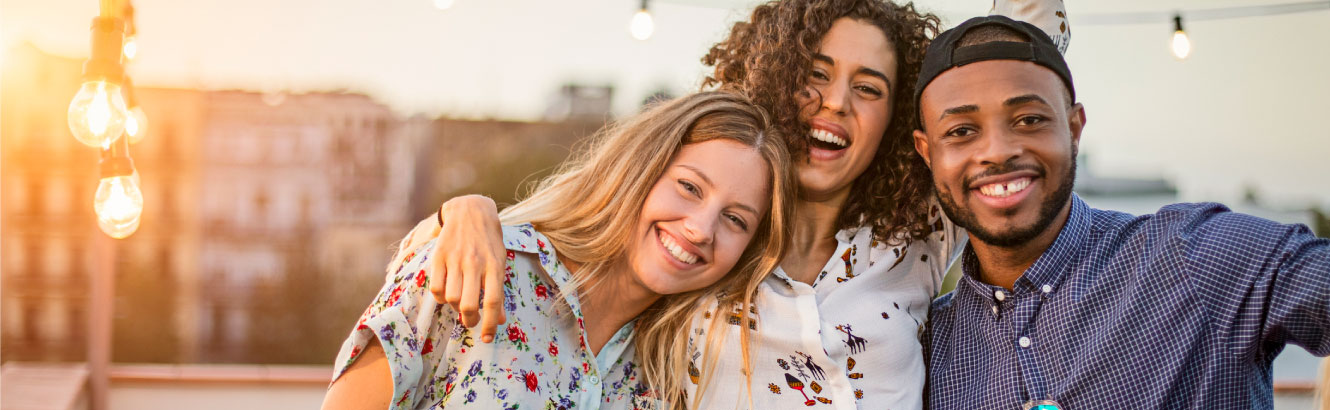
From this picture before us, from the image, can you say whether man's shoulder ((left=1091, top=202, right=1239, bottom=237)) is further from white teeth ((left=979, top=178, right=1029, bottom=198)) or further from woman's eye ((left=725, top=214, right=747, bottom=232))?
woman's eye ((left=725, top=214, right=747, bottom=232))

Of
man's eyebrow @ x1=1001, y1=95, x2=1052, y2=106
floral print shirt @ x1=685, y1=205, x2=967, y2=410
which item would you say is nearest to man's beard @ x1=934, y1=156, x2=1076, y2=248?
man's eyebrow @ x1=1001, y1=95, x2=1052, y2=106

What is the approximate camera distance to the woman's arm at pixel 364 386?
154cm

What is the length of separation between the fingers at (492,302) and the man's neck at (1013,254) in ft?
3.07

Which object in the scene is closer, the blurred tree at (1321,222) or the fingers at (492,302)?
the fingers at (492,302)

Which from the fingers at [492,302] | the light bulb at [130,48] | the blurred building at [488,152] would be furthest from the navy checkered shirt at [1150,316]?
the blurred building at [488,152]

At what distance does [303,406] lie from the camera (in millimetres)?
7801

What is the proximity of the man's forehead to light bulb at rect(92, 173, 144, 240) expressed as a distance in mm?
2000

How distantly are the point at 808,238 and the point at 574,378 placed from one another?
673mm

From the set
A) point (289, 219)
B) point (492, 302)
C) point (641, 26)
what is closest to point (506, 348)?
point (492, 302)

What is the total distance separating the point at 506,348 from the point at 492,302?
180mm

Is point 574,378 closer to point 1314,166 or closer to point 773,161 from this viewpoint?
point 773,161

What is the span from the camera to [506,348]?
65.9 inches

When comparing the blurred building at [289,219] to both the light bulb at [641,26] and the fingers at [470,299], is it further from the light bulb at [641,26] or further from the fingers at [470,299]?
the fingers at [470,299]

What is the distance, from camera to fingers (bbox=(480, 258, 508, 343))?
151cm
